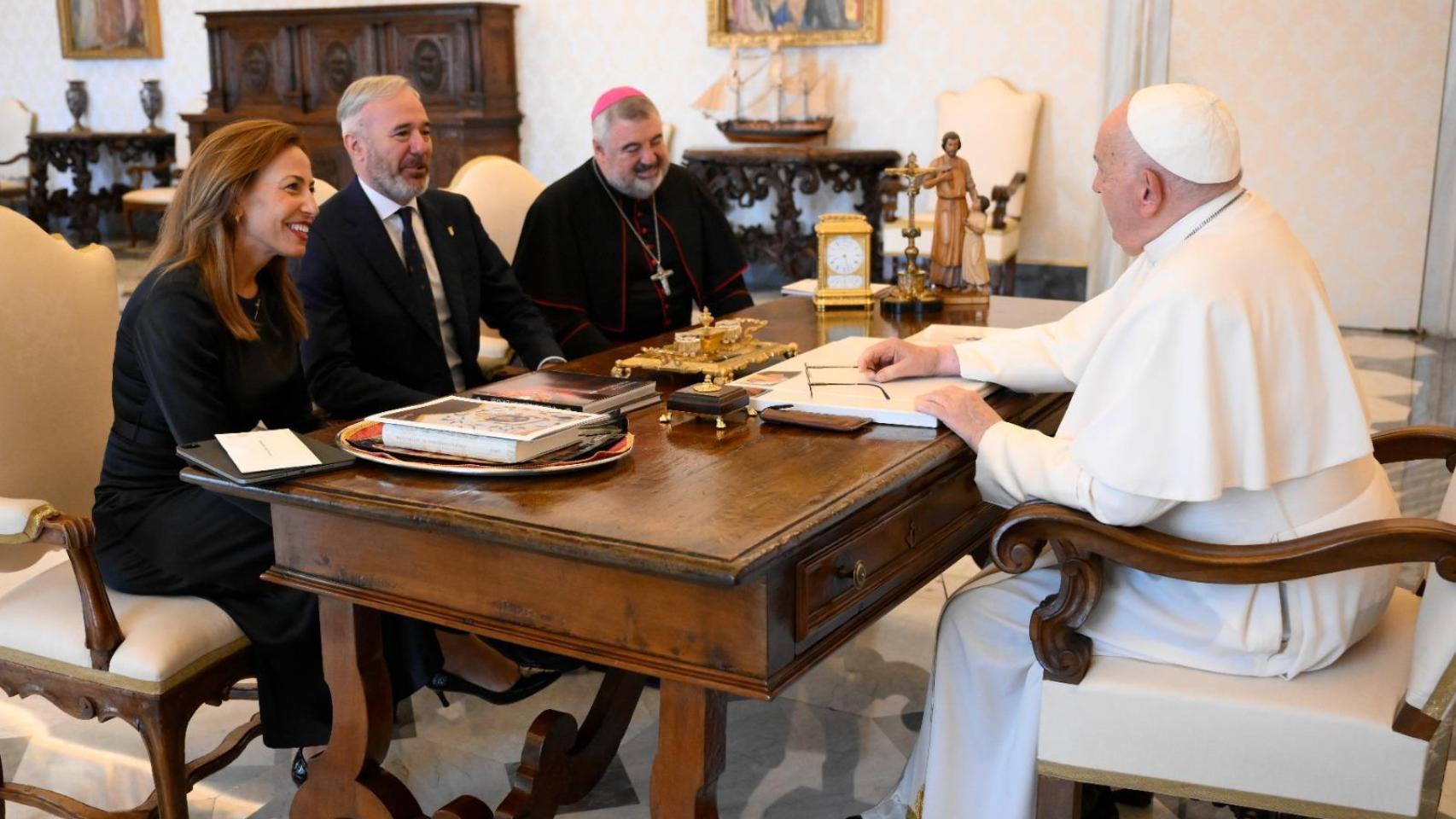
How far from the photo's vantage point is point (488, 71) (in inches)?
385

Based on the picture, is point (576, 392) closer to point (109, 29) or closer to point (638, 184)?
point (638, 184)

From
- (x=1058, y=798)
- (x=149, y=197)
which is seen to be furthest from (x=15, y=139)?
(x=1058, y=798)

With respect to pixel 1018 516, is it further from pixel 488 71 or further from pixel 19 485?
pixel 488 71

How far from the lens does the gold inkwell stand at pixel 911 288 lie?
360 centimetres

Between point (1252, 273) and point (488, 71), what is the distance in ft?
27.7

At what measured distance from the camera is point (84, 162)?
11844 mm

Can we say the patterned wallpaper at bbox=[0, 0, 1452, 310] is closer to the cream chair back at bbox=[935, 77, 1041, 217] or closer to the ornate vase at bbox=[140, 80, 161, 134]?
the cream chair back at bbox=[935, 77, 1041, 217]

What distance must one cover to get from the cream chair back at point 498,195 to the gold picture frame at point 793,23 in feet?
15.8

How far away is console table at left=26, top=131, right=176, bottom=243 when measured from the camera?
38.4 ft

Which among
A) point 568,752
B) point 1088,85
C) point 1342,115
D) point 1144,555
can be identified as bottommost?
point 568,752

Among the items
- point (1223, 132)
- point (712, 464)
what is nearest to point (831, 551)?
point (712, 464)

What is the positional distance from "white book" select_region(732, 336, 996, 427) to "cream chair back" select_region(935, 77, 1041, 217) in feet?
18.4

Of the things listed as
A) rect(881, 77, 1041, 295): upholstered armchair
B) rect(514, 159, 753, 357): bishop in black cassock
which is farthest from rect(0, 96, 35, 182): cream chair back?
rect(514, 159, 753, 357): bishop in black cassock

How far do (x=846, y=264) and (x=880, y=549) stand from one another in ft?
5.93
